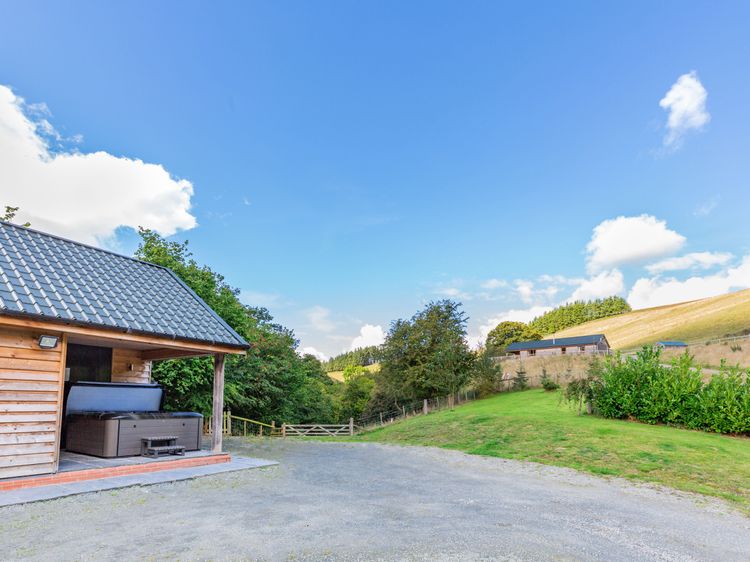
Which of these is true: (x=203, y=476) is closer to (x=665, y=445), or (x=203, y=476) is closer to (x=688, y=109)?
(x=665, y=445)

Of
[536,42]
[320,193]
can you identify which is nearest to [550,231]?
[536,42]

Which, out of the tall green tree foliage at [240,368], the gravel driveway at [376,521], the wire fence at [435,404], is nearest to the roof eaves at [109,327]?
the gravel driveway at [376,521]

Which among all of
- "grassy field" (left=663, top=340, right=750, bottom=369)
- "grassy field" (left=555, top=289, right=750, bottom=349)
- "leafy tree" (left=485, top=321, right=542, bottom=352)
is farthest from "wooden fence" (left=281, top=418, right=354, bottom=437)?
"leafy tree" (left=485, top=321, right=542, bottom=352)

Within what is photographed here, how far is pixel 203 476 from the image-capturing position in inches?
304

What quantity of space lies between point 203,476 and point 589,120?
66.1ft

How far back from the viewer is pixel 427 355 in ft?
113

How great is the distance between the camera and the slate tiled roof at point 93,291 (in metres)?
7.26

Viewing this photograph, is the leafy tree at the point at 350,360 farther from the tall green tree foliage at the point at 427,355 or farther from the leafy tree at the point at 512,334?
the tall green tree foliage at the point at 427,355

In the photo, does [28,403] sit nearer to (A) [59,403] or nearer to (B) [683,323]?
(A) [59,403]

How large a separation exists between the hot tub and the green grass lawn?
7425 millimetres

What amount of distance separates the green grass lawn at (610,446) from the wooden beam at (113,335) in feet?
24.4

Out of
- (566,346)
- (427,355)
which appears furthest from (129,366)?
(566,346)

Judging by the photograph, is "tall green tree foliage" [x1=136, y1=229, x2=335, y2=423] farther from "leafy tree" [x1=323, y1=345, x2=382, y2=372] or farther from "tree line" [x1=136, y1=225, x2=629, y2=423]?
"leafy tree" [x1=323, y1=345, x2=382, y2=372]

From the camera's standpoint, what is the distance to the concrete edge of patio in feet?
19.5
